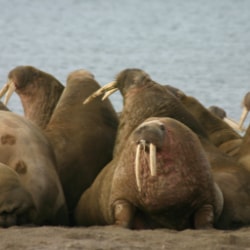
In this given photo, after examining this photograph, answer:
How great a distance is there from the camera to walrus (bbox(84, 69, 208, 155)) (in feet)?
33.0

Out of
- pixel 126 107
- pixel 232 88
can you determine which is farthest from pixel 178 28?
pixel 126 107

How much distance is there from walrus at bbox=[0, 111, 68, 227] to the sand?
0.27 metres

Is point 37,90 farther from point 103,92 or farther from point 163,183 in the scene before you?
point 163,183

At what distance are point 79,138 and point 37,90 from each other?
160 centimetres

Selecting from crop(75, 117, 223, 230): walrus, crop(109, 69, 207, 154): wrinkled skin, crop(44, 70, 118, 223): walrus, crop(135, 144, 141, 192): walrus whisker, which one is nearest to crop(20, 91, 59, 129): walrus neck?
crop(44, 70, 118, 223): walrus

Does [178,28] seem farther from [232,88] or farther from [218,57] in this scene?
[232,88]

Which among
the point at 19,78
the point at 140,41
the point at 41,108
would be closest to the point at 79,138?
the point at 41,108

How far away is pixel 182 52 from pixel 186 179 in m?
37.1

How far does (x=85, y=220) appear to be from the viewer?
9.59 m

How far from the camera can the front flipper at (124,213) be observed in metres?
8.85

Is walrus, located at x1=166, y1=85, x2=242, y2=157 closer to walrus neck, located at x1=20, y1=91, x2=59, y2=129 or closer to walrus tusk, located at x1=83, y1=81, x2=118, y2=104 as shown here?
walrus tusk, located at x1=83, y1=81, x2=118, y2=104

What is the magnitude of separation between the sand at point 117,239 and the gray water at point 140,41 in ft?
38.2

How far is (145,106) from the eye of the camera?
33.4ft

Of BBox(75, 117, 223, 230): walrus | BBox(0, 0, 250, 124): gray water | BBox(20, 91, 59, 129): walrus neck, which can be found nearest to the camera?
BBox(75, 117, 223, 230): walrus
